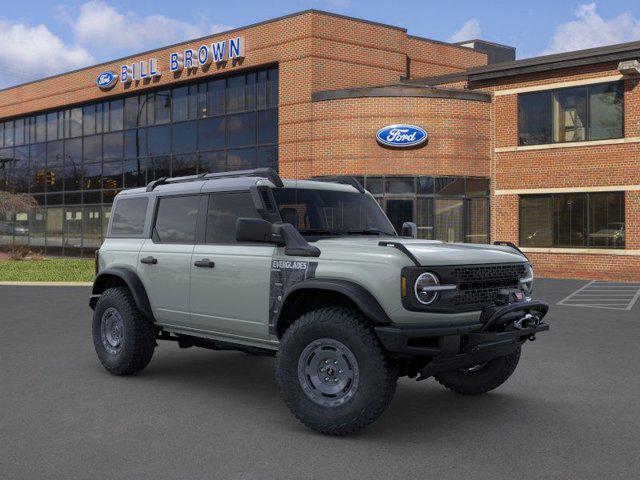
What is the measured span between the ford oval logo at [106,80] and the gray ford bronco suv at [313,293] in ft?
91.2

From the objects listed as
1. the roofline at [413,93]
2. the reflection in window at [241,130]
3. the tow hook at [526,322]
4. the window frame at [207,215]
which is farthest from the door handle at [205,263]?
the reflection in window at [241,130]

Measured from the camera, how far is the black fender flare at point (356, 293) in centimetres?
532

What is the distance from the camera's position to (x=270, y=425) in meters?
5.85

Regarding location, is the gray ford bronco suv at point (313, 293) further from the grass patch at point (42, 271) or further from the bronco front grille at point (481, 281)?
the grass patch at point (42, 271)

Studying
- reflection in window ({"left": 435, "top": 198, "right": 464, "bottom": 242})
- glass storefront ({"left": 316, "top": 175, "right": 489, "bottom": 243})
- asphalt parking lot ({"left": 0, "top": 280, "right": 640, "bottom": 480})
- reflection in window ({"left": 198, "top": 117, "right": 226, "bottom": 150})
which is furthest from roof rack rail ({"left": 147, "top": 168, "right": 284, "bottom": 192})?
reflection in window ({"left": 198, "top": 117, "right": 226, "bottom": 150})

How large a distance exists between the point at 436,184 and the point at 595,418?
19316 mm

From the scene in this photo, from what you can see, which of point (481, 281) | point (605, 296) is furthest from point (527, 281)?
point (605, 296)

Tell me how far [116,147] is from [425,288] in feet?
104

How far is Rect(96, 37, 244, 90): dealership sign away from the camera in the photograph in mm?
28797

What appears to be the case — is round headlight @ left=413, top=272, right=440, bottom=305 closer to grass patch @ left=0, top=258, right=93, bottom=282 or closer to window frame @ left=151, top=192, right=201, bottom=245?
window frame @ left=151, top=192, right=201, bottom=245

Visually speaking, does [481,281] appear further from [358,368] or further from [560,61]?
[560,61]

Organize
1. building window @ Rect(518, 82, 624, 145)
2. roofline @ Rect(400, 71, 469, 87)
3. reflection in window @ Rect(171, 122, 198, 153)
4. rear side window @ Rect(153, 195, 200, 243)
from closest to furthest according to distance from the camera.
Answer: rear side window @ Rect(153, 195, 200, 243)
building window @ Rect(518, 82, 624, 145)
roofline @ Rect(400, 71, 469, 87)
reflection in window @ Rect(171, 122, 198, 153)

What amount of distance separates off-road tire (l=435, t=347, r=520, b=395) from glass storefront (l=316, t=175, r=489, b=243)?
18.1 metres

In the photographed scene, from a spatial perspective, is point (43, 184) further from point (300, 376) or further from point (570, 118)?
point (300, 376)
